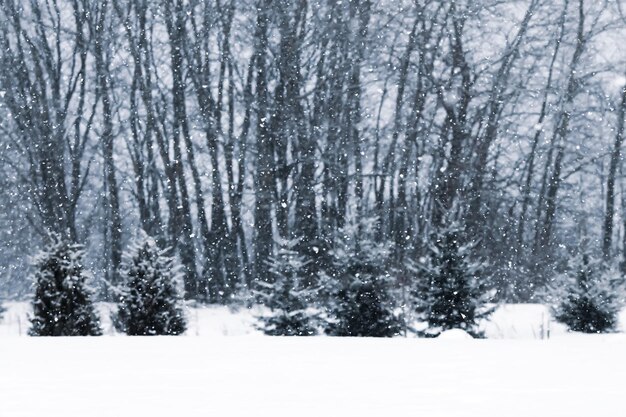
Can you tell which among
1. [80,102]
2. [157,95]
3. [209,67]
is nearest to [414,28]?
[209,67]

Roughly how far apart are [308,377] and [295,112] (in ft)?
44.6

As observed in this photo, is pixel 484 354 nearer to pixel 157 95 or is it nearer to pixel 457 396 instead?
pixel 457 396

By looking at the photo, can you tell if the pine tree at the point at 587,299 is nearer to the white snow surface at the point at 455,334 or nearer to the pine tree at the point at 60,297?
the white snow surface at the point at 455,334

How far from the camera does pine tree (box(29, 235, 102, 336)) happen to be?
12531 mm

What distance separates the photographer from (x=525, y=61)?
22422 millimetres

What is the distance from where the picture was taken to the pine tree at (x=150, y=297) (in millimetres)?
12359

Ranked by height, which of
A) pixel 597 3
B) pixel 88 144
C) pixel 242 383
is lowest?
pixel 242 383

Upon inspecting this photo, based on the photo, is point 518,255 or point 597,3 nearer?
point 518,255

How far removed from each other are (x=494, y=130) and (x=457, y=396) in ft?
53.2

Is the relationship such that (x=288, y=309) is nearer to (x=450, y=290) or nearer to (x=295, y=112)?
(x=450, y=290)

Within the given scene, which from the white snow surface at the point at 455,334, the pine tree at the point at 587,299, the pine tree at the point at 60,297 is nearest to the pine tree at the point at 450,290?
the white snow surface at the point at 455,334

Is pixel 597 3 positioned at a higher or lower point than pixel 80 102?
higher

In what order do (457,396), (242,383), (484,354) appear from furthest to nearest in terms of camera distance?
(484,354) → (242,383) → (457,396)

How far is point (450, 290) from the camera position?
12.4 meters
